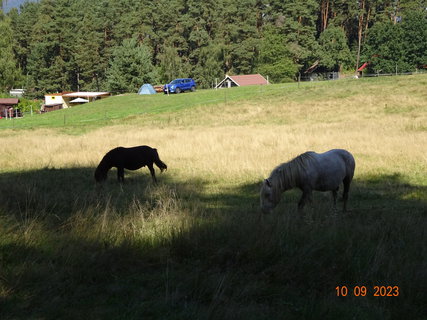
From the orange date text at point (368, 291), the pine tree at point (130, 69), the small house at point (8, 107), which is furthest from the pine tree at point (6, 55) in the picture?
the orange date text at point (368, 291)

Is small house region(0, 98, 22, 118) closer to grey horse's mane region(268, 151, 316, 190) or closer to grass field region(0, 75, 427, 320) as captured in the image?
grass field region(0, 75, 427, 320)

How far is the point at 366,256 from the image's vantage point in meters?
5.55

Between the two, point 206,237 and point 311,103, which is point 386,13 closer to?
point 311,103

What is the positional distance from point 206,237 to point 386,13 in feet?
317

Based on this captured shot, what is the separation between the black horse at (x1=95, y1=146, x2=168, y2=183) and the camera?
13.5 m

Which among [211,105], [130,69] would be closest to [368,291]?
[211,105]

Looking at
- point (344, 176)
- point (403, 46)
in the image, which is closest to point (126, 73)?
point (403, 46)

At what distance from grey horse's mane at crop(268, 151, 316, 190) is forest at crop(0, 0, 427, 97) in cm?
7171

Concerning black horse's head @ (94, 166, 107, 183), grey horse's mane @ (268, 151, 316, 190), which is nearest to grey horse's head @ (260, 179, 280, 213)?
grey horse's mane @ (268, 151, 316, 190)

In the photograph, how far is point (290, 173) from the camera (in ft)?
28.6

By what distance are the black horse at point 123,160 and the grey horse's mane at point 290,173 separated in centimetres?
602

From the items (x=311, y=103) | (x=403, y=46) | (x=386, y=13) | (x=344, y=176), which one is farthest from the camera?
(x=386, y=13)

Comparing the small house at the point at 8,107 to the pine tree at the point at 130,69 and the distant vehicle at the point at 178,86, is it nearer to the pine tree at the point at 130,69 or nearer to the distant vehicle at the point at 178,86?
the pine tree at the point at 130,69

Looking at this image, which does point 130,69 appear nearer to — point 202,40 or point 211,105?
point 202,40
